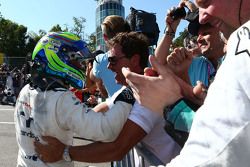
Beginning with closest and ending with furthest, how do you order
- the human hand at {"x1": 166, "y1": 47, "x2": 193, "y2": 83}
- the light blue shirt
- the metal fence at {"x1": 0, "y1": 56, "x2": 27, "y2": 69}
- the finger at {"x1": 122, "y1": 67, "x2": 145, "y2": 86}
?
1. the finger at {"x1": 122, "y1": 67, "x2": 145, "y2": 86}
2. the human hand at {"x1": 166, "y1": 47, "x2": 193, "y2": 83}
3. the light blue shirt
4. the metal fence at {"x1": 0, "y1": 56, "x2": 27, "y2": 69}

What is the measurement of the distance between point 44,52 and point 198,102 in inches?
48.9

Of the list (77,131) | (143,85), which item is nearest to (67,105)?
(77,131)

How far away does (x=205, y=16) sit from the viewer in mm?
1428

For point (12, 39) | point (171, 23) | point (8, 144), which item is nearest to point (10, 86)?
point (8, 144)

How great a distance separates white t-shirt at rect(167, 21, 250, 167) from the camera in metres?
0.88

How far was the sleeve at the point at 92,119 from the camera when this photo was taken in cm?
215

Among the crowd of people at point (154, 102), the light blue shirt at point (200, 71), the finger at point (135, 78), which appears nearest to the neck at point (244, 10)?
the crowd of people at point (154, 102)

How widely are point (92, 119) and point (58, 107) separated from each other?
0.23 m

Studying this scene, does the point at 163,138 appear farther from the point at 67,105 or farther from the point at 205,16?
the point at 205,16

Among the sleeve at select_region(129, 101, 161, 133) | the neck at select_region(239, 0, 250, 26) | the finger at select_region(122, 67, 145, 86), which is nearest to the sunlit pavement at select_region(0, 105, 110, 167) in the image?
the sleeve at select_region(129, 101, 161, 133)

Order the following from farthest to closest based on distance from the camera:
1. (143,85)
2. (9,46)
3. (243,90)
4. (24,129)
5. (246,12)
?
(9,46) < (24,129) < (143,85) < (246,12) < (243,90)

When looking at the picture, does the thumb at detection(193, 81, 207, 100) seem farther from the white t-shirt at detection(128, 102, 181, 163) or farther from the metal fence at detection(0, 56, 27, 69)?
→ the metal fence at detection(0, 56, 27, 69)

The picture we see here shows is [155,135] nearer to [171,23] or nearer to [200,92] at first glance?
[200,92]

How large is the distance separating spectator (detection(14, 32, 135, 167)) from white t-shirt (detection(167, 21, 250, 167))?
1.25m
